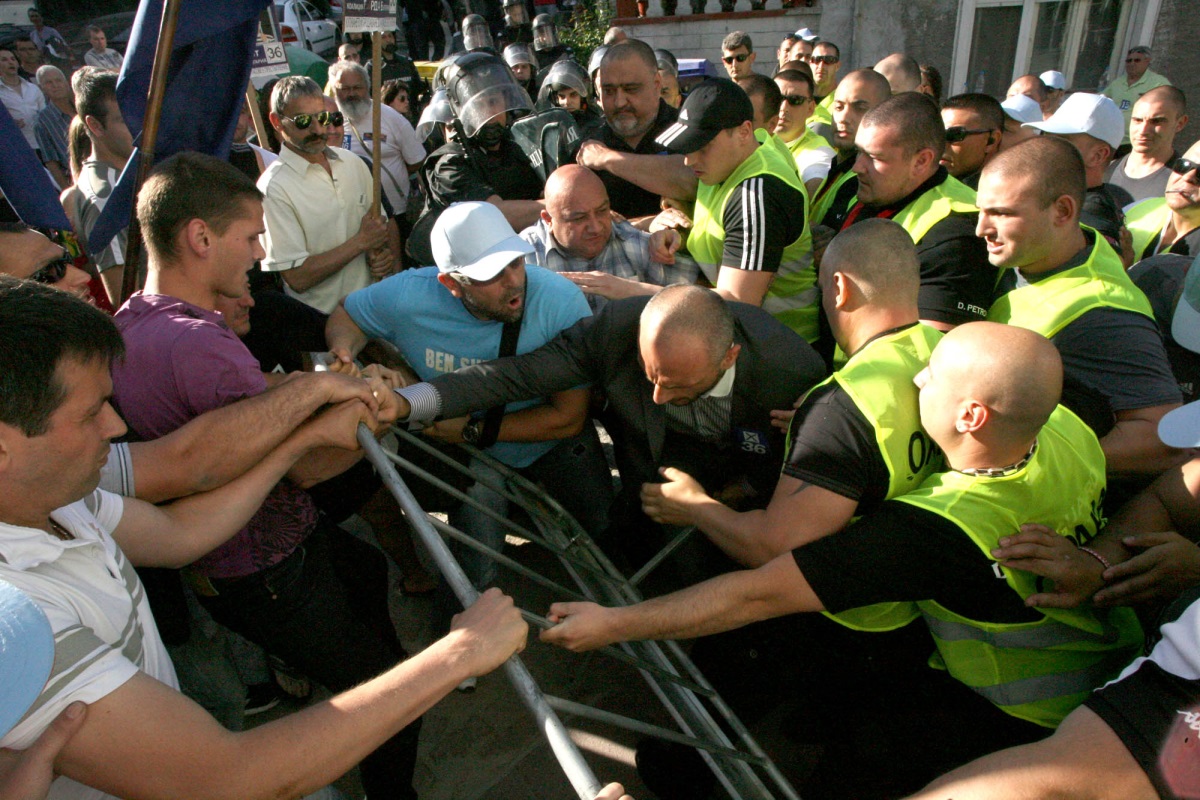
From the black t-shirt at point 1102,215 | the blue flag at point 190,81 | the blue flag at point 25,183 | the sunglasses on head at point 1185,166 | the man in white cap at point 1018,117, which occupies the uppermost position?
the blue flag at point 190,81

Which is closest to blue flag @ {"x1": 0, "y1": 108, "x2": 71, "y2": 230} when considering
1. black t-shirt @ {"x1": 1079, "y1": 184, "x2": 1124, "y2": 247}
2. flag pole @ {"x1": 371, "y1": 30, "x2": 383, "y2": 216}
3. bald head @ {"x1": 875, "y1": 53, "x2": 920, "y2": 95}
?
flag pole @ {"x1": 371, "y1": 30, "x2": 383, "y2": 216}

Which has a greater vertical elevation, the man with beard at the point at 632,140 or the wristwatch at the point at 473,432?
the man with beard at the point at 632,140

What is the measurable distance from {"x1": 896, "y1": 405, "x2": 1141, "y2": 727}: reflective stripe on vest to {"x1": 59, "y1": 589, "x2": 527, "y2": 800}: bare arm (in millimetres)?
1139

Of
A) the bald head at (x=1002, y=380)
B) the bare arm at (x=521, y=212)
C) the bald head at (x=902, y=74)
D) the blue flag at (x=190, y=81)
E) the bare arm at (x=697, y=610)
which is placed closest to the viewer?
the bald head at (x=1002, y=380)

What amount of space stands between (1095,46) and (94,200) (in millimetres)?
12266

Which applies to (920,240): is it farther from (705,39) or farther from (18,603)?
(705,39)

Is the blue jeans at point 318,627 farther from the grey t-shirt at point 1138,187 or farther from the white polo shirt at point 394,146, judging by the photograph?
the grey t-shirt at point 1138,187

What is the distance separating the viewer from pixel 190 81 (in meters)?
3.07

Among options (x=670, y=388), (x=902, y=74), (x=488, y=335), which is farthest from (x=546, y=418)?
(x=902, y=74)

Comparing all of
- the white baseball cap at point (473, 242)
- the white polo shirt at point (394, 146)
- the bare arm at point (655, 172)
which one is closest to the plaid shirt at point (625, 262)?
the bare arm at point (655, 172)

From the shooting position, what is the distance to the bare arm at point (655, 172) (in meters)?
4.05

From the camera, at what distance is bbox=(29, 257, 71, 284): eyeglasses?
8.13 feet

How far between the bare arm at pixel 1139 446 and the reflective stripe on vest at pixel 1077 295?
0.36 m

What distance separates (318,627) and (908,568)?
1714mm
